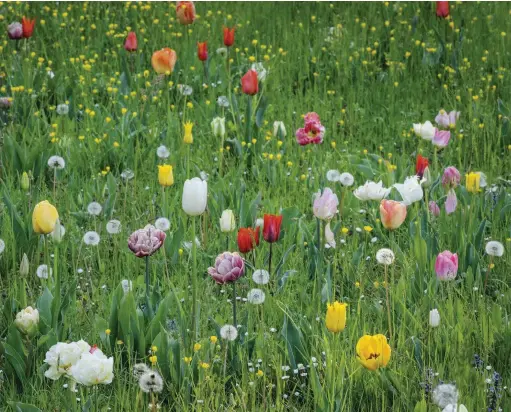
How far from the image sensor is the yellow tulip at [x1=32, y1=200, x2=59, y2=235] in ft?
8.32

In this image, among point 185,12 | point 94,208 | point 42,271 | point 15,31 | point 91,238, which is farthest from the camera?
point 185,12

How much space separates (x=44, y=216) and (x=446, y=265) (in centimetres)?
114

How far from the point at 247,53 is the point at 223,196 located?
6.66 ft

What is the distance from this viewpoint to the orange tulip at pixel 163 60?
4125 mm

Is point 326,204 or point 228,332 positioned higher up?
point 326,204

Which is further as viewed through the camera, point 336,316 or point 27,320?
point 27,320

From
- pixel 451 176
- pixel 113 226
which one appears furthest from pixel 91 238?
pixel 451 176

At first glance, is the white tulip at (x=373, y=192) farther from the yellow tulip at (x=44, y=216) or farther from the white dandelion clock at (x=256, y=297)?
the yellow tulip at (x=44, y=216)

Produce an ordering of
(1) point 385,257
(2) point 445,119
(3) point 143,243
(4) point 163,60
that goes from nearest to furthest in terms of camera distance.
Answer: (3) point 143,243 → (1) point 385,257 → (2) point 445,119 → (4) point 163,60

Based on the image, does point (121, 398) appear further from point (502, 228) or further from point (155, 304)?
point (502, 228)

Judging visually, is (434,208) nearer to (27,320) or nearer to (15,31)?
(27,320)

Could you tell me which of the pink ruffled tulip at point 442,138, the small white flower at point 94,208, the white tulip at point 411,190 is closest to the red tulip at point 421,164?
the white tulip at point 411,190

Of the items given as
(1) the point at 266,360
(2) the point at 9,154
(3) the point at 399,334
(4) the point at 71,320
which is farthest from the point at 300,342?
(2) the point at 9,154

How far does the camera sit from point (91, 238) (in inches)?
123
